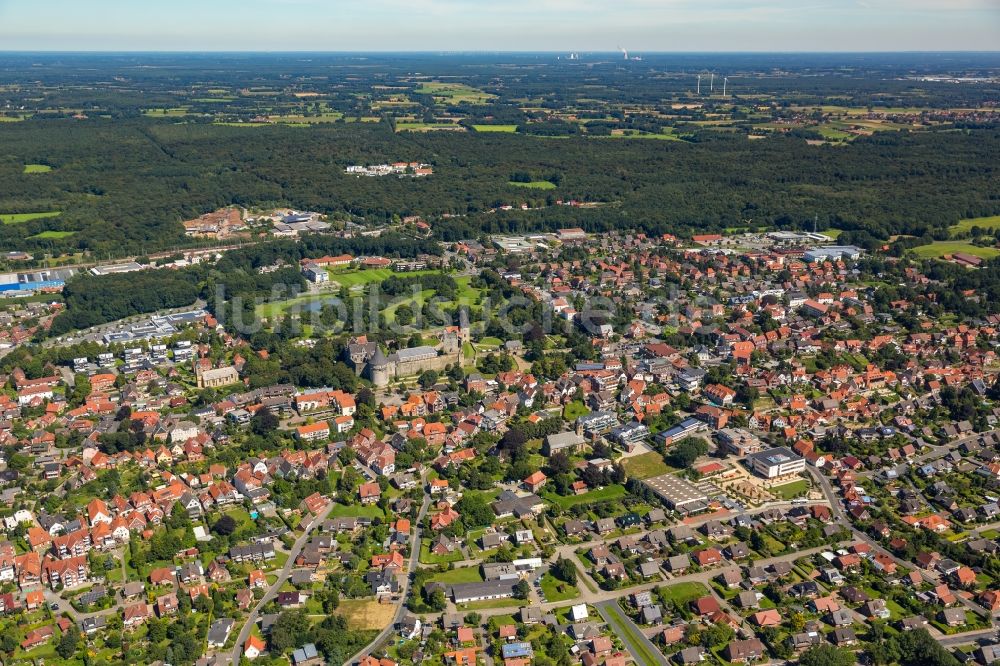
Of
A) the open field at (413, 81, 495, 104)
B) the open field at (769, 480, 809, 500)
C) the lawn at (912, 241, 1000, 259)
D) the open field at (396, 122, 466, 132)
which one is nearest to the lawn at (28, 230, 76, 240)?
the open field at (769, 480, 809, 500)

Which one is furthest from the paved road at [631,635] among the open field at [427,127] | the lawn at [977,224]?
the open field at [427,127]

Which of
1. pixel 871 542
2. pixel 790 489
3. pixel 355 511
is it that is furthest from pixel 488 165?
pixel 871 542

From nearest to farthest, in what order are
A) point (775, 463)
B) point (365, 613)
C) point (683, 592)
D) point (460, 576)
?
point (365, 613), point (683, 592), point (460, 576), point (775, 463)

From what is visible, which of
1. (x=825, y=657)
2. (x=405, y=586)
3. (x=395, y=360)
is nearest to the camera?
(x=825, y=657)

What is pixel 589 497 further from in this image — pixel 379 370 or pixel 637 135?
pixel 637 135

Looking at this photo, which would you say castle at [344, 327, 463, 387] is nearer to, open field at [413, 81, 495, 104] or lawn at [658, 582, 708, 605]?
lawn at [658, 582, 708, 605]

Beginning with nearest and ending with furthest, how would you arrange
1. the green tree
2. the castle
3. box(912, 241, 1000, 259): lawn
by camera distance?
the green tree
the castle
box(912, 241, 1000, 259): lawn
